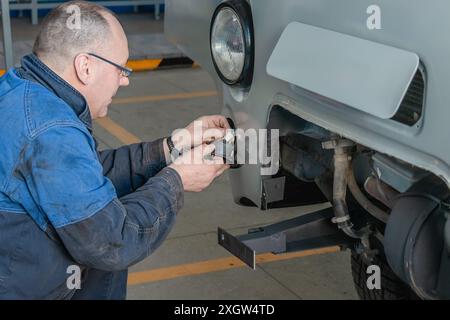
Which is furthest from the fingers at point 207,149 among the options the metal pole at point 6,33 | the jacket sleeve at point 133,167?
the metal pole at point 6,33

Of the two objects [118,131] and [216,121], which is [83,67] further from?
[118,131]

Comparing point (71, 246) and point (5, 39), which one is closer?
point (71, 246)

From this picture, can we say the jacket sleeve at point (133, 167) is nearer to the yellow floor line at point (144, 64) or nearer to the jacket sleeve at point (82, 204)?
the jacket sleeve at point (82, 204)

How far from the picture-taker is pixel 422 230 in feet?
7.27

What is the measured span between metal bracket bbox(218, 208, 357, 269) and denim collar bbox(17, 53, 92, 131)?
75 centimetres

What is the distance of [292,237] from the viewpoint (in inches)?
113

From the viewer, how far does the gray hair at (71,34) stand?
2.25 m

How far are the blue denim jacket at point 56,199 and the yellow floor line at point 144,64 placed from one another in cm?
587

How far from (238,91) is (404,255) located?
89 centimetres

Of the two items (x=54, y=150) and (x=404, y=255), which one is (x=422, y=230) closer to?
(x=404, y=255)

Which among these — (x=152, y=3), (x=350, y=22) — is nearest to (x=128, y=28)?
(x=152, y=3)

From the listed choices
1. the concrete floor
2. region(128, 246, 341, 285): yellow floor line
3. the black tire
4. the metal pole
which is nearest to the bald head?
the black tire

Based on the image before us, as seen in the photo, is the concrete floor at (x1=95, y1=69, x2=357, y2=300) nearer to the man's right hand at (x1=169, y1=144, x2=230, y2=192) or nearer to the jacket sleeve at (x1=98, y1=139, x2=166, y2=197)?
the jacket sleeve at (x1=98, y1=139, x2=166, y2=197)

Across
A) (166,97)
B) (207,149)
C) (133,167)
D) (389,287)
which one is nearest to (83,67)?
(207,149)
